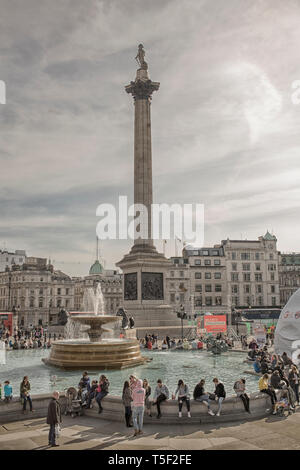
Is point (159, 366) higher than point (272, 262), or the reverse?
point (272, 262)

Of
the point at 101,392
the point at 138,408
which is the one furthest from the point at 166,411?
the point at 101,392

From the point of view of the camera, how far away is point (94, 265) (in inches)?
5625

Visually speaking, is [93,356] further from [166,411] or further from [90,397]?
[166,411]

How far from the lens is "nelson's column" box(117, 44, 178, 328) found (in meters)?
43.5

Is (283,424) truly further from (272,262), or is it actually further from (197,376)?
(272,262)

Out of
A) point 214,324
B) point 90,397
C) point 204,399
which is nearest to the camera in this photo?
point 204,399

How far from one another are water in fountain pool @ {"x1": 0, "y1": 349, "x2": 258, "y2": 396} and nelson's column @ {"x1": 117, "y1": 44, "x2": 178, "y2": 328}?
14.6 metres

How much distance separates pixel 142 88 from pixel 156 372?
133 ft

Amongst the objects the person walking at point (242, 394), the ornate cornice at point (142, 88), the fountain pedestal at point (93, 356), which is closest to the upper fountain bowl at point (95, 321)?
the fountain pedestal at point (93, 356)

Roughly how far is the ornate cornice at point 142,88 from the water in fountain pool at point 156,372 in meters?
35.8

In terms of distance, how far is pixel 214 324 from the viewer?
118ft

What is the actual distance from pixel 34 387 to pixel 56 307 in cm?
10469

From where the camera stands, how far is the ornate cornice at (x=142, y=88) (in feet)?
169

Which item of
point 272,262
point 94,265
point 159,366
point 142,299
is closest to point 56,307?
point 94,265
